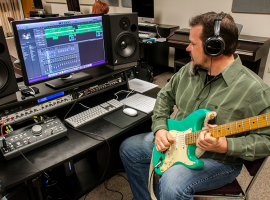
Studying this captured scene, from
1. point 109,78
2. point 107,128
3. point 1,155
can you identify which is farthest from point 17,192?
point 109,78

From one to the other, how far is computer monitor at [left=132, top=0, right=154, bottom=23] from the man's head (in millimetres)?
2609

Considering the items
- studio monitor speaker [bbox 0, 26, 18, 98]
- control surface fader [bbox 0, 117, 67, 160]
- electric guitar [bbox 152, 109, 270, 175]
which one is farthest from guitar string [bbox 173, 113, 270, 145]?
studio monitor speaker [bbox 0, 26, 18, 98]

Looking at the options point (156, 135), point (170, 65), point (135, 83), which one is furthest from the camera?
point (170, 65)

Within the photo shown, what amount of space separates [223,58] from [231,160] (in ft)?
1.72

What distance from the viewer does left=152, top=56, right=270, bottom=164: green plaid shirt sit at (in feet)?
3.19

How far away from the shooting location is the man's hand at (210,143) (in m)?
0.93

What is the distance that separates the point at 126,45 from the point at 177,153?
96 centimetres

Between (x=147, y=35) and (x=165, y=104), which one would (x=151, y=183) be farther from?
(x=147, y=35)

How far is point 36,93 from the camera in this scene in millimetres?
1272

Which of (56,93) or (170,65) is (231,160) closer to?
(56,93)

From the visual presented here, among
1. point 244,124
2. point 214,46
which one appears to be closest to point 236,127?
point 244,124

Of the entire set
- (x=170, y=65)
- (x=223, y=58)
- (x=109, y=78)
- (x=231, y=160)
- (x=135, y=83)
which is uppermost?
(x=223, y=58)

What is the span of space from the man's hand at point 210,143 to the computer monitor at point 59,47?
872mm

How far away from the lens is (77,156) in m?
1.04
